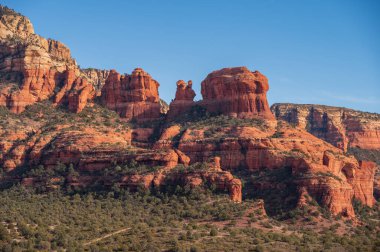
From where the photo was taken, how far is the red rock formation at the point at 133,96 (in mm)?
137625

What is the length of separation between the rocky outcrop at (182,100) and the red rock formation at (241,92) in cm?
760

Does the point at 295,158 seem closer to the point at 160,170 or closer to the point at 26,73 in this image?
the point at 160,170

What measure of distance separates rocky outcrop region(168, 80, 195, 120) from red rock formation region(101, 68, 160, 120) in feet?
13.0

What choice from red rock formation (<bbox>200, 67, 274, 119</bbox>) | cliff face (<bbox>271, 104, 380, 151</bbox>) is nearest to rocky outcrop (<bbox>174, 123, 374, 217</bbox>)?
red rock formation (<bbox>200, 67, 274, 119</bbox>)

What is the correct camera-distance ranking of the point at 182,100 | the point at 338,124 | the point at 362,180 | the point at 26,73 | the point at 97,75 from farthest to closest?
the point at 97,75
the point at 338,124
the point at 182,100
the point at 26,73
the point at 362,180

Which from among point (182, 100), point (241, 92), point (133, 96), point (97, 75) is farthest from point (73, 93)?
point (97, 75)

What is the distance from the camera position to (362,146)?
179 metres

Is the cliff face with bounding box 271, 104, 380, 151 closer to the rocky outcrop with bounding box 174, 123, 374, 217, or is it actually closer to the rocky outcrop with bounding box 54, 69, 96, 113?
the rocky outcrop with bounding box 174, 123, 374, 217

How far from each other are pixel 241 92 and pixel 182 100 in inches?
571

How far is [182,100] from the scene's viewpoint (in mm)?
137750

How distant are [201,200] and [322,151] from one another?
1122 inches

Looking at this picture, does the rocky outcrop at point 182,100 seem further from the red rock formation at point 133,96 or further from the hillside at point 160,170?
the red rock formation at point 133,96

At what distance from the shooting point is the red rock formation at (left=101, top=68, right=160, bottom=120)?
137625 mm

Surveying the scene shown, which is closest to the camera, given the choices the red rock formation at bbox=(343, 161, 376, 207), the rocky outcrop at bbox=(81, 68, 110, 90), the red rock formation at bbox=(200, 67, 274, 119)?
the red rock formation at bbox=(343, 161, 376, 207)
